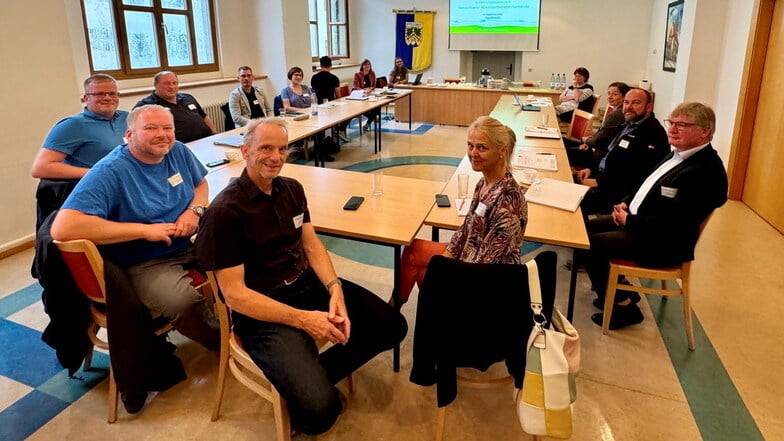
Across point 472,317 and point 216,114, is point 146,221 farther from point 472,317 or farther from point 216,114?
point 216,114

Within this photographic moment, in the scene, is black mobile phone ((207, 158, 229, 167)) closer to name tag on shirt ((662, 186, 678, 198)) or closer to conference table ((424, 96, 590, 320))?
conference table ((424, 96, 590, 320))

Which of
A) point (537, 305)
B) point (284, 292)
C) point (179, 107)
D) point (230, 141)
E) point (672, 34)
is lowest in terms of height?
point (284, 292)

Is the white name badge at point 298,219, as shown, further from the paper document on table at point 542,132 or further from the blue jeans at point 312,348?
the paper document on table at point 542,132

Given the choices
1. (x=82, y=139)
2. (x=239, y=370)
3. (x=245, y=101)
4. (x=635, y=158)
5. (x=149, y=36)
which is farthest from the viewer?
(x=149, y=36)

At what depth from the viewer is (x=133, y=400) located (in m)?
1.89

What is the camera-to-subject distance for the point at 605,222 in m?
2.84

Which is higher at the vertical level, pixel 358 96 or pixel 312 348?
pixel 358 96

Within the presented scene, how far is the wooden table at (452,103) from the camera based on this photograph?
27.0 feet

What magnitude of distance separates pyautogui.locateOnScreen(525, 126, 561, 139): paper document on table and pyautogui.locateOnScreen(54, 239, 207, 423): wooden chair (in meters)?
3.10

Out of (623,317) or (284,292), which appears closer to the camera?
(284,292)

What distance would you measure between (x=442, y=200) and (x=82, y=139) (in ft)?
6.66

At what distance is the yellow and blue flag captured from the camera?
11070 mm

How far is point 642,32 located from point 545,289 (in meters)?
10.2

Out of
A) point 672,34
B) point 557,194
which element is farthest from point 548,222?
point 672,34
